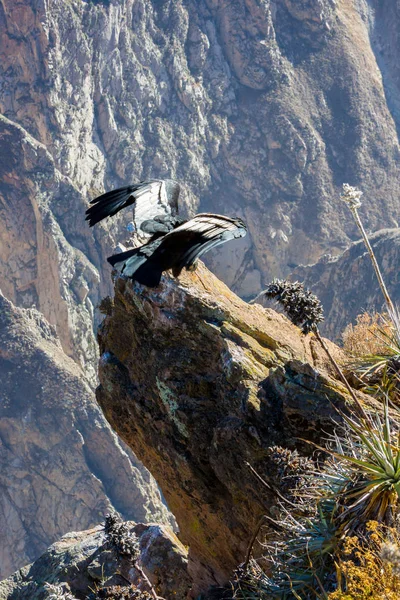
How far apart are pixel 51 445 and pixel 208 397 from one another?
182 ft

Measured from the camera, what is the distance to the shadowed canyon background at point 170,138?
215 feet

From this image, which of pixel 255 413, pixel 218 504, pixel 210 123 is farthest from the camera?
pixel 210 123

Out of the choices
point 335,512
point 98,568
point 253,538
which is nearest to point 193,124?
point 98,568

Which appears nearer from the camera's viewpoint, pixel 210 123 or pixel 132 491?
pixel 132 491

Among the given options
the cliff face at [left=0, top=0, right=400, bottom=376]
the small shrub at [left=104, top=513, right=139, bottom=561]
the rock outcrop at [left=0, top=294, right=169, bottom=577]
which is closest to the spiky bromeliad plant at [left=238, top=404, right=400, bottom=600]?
the small shrub at [left=104, top=513, right=139, bottom=561]

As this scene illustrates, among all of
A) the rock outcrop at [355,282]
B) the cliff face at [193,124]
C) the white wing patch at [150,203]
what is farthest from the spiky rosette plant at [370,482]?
the cliff face at [193,124]

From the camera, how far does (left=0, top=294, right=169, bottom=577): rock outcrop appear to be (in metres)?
61.7

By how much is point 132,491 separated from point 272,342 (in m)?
54.0

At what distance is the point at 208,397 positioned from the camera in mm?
9711

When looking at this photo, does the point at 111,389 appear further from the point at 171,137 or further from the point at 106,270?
the point at 171,137

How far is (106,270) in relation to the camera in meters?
70.9

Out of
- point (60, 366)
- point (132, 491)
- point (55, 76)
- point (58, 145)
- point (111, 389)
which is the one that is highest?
point (55, 76)

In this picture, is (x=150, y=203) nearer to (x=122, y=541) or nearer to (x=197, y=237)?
(x=197, y=237)

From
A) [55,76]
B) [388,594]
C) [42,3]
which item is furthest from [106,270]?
[388,594]
